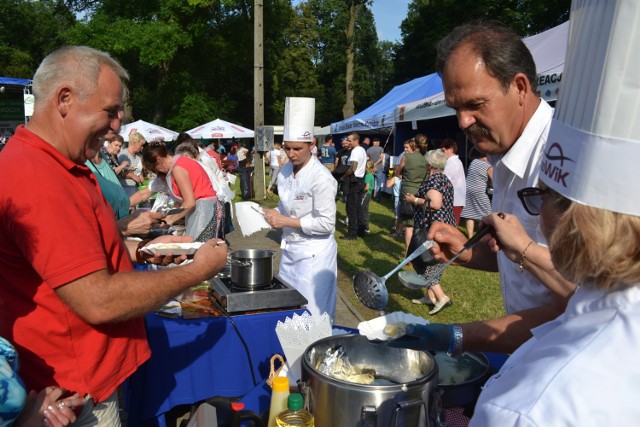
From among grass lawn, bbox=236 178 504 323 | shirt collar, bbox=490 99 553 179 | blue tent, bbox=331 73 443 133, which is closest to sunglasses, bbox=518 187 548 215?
shirt collar, bbox=490 99 553 179

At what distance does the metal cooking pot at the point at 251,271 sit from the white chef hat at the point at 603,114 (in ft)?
6.88

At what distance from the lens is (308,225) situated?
3.35 meters

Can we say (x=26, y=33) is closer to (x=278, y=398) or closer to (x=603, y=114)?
(x=278, y=398)

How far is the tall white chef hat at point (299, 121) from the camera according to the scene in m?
3.70

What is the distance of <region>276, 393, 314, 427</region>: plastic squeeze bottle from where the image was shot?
4.71 feet

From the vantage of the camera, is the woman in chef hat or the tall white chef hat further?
the tall white chef hat

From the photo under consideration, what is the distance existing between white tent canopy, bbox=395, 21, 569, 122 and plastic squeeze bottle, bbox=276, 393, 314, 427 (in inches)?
119

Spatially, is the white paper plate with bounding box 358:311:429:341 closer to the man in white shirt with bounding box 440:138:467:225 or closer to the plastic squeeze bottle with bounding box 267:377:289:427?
the plastic squeeze bottle with bounding box 267:377:289:427

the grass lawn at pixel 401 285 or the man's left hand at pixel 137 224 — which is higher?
the man's left hand at pixel 137 224

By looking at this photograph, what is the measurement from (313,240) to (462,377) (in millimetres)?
1953

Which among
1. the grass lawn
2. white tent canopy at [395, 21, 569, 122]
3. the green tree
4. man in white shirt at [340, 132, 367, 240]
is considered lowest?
the grass lawn

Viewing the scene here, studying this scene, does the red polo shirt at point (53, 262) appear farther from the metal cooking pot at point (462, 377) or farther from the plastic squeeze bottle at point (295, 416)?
the metal cooking pot at point (462, 377)

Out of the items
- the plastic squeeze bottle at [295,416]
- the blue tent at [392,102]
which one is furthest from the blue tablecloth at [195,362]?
the blue tent at [392,102]

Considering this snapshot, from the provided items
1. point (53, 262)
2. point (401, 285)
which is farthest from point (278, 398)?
point (401, 285)
